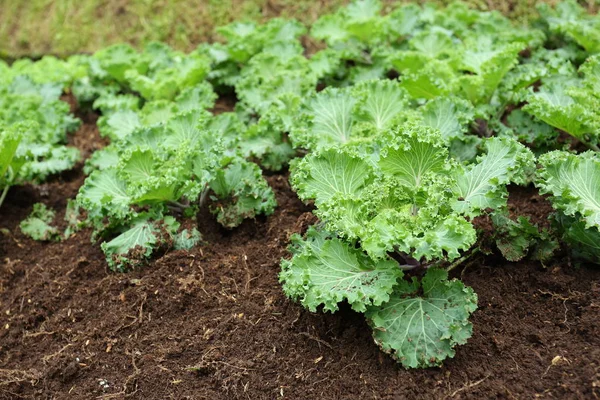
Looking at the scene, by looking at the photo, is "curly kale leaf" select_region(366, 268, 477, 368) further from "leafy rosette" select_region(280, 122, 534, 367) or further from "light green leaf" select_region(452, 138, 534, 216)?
"light green leaf" select_region(452, 138, 534, 216)

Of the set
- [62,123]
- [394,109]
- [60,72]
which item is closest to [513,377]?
[394,109]

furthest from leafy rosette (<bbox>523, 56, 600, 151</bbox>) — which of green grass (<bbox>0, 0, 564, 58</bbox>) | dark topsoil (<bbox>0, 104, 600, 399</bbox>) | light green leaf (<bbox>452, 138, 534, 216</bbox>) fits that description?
green grass (<bbox>0, 0, 564, 58</bbox>)

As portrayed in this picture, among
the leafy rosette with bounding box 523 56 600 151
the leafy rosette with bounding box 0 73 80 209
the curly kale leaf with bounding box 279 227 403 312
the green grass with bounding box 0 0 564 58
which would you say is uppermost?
the leafy rosette with bounding box 523 56 600 151

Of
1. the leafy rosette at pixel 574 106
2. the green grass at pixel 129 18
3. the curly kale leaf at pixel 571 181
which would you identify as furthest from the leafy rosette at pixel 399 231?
the green grass at pixel 129 18

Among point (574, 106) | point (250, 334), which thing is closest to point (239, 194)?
point (250, 334)

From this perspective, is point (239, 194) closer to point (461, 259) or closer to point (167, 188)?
point (167, 188)

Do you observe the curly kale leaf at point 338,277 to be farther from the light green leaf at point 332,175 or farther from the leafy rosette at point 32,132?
the leafy rosette at point 32,132

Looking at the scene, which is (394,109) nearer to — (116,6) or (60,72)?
(60,72)
